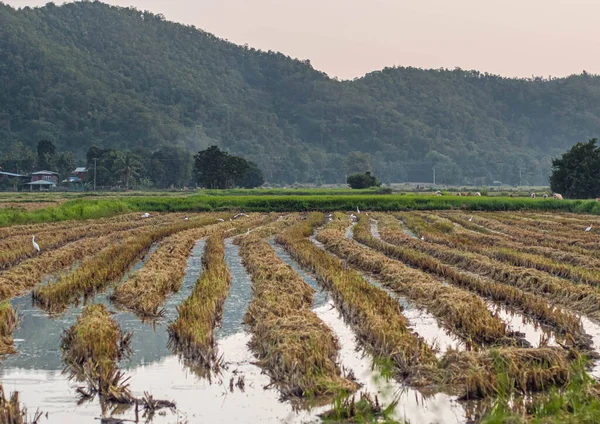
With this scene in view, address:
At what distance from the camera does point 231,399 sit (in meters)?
6.18

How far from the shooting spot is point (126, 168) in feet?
263

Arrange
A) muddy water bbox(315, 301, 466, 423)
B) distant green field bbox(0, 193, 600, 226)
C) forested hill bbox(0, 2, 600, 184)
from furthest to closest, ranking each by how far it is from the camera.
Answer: forested hill bbox(0, 2, 600, 184)
distant green field bbox(0, 193, 600, 226)
muddy water bbox(315, 301, 466, 423)

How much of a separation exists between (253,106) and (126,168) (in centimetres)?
8988

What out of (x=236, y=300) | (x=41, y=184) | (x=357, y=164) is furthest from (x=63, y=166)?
(x=236, y=300)

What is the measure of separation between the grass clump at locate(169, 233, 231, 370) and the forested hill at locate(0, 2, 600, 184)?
372ft

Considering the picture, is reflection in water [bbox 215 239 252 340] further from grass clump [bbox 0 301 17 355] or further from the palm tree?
→ the palm tree

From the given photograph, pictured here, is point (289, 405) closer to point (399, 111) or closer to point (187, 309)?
point (187, 309)

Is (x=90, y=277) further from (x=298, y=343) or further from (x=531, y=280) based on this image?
(x=531, y=280)

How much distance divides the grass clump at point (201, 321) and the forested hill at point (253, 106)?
11350 cm

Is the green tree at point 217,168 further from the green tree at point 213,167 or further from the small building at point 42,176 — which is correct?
the small building at point 42,176

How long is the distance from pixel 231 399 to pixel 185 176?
88493mm

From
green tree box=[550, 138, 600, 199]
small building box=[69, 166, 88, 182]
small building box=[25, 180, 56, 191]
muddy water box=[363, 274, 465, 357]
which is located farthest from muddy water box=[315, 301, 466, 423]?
small building box=[69, 166, 88, 182]

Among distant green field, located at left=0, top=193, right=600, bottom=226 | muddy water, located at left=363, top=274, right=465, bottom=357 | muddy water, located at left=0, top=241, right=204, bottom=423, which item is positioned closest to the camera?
muddy water, located at left=0, top=241, right=204, bottom=423

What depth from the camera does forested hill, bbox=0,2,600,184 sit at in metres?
126
